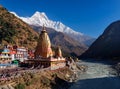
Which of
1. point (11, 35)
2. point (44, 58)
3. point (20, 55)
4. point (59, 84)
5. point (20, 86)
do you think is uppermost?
point (11, 35)

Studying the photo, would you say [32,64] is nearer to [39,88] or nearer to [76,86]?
[76,86]

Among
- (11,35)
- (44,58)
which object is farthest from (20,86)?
(11,35)

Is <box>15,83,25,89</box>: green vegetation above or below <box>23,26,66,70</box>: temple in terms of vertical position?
below

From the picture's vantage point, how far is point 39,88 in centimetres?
4234

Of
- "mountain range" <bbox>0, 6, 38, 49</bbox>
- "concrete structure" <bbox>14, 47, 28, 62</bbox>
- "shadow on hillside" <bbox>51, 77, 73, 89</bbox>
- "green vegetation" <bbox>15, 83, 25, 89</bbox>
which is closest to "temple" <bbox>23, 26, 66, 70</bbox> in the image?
"shadow on hillside" <bbox>51, 77, 73, 89</bbox>

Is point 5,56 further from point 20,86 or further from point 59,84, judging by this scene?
point 20,86

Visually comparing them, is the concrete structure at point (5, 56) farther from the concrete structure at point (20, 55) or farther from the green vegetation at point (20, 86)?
the green vegetation at point (20, 86)

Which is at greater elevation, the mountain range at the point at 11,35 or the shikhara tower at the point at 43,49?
the mountain range at the point at 11,35

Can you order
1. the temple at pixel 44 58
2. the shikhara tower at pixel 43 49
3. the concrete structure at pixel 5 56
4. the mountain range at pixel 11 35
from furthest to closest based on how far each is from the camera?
the mountain range at pixel 11 35, the shikhara tower at pixel 43 49, the concrete structure at pixel 5 56, the temple at pixel 44 58

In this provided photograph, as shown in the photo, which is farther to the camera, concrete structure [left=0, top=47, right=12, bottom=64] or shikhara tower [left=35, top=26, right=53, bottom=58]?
shikhara tower [left=35, top=26, right=53, bottom=58]

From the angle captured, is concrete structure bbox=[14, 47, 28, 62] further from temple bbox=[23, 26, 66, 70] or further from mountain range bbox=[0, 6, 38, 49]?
mountain range bbox=[0, 6, 38, 49]

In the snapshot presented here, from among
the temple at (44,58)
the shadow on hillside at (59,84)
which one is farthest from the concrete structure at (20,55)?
the shadow on hillside at (59,84)

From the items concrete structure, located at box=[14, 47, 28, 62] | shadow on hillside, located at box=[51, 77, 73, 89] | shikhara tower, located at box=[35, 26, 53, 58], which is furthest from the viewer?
concrete structure, located at box=[14, 47, 28, 62]

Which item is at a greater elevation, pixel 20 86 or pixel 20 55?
pixel 20 55
